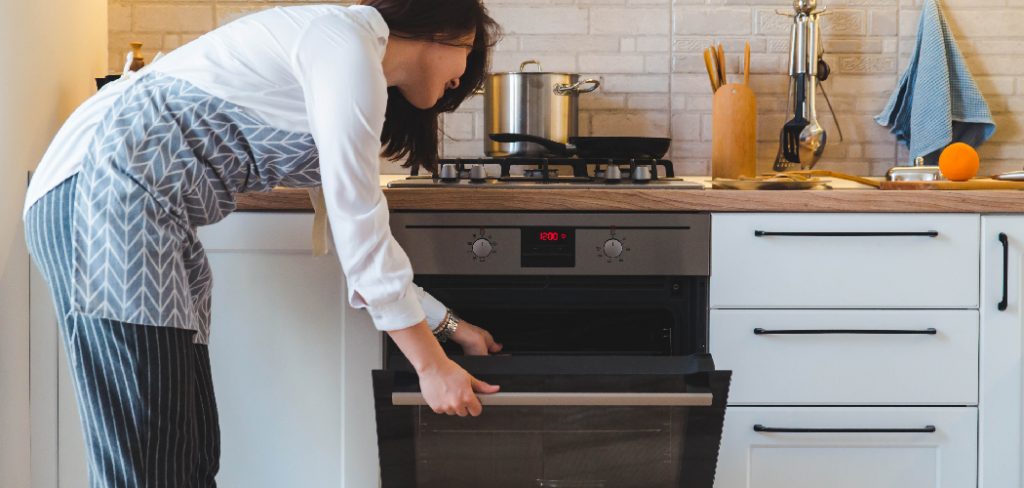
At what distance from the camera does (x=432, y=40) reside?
1329 mm

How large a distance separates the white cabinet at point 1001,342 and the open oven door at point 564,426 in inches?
22.2

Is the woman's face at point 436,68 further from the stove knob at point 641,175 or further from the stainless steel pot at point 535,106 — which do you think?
the stainless steel pot at point 535,106

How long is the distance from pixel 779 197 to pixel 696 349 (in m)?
0.29

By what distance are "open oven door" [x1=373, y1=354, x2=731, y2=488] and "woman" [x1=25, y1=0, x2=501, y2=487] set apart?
0.36 feet

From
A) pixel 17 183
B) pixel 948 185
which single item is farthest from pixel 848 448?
pixel 17 183

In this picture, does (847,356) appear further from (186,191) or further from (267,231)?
(186,191)

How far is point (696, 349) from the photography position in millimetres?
1749

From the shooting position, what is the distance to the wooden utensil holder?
2.16m

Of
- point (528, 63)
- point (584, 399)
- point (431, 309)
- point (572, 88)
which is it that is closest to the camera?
point (584, 399)

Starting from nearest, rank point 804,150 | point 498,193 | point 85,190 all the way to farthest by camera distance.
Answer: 1. point 85,190
2. point 498,193
3. point 804,150

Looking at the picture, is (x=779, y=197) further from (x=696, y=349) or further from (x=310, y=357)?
(x=310, y=357)

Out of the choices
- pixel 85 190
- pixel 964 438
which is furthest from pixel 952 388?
pixel 85 190

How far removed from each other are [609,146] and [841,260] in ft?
1.64

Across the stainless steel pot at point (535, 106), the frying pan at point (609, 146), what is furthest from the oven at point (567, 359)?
the stainless steel pot at point (535, 106)
